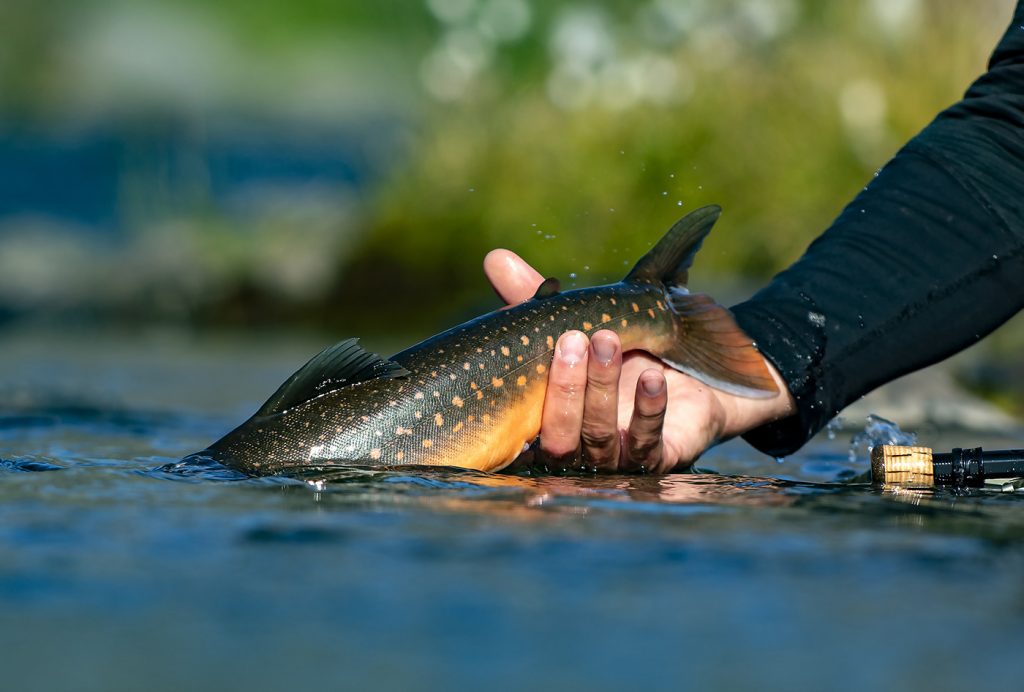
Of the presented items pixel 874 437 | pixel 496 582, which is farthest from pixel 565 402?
pixel 874 437

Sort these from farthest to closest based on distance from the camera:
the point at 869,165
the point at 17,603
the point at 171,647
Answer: the point at 869,165 < the point at 17,603 < the point at 171,647

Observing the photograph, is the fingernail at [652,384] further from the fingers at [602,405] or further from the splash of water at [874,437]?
the splash of water at [874,437]

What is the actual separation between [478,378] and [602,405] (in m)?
0.34

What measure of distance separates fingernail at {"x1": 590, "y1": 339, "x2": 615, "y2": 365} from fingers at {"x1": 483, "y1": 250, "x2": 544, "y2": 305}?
20.9 inches

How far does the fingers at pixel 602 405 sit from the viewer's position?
11.1ft

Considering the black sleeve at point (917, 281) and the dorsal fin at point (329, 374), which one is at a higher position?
the black sleeve at point (917, 281)

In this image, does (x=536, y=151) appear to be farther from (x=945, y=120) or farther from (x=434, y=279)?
(x=945, y=120)

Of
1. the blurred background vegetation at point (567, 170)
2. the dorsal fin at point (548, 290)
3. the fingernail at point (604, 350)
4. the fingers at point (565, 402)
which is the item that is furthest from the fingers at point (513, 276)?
the blurred background vegetation at point (567, 170)

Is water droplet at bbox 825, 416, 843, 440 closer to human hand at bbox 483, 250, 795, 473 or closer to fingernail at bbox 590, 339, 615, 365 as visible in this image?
human hand at bbox 483, 250, 795, 473

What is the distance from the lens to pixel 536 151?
1322cm

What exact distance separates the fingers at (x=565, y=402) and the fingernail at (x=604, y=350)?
0.16 feet

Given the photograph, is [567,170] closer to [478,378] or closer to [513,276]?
[513,276]

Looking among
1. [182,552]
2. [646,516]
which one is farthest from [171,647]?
[646,516]

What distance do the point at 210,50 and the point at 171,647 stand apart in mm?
33806
